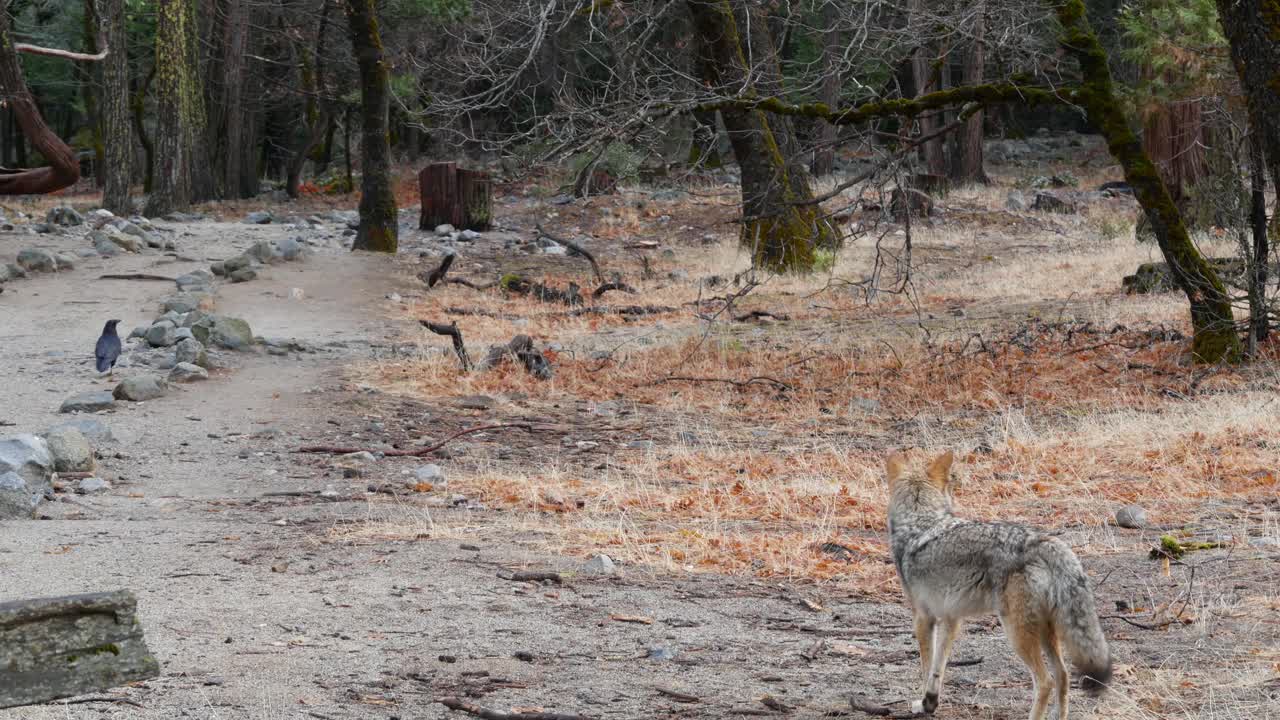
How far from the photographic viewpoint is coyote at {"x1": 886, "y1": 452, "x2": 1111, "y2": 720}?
3.99 meters

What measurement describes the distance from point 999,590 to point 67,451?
6.77m

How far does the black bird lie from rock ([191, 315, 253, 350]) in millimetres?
1327

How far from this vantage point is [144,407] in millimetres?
11414

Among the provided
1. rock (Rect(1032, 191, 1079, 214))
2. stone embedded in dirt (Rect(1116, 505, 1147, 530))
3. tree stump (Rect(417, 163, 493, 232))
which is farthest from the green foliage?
stone embedded in dirt (Rect(1116, 505, 1147, 530))

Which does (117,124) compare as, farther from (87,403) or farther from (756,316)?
(87,403)

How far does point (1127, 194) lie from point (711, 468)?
27039 millimetres

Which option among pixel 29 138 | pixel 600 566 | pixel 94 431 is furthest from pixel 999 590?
pixel 94 431

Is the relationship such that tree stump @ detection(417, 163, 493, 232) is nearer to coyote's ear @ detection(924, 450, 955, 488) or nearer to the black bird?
the black bird

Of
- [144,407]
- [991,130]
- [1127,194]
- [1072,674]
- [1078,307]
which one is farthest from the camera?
[991,130]

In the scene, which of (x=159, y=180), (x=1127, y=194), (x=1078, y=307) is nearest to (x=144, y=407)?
(x=1078, y=307)

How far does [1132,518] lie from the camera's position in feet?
25.0

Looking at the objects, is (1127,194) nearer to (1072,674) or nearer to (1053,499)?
(1053,499)

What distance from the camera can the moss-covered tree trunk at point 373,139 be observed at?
2273 centimetres

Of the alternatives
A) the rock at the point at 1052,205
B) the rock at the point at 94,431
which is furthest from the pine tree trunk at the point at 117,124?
the rock at the point at 94,431
